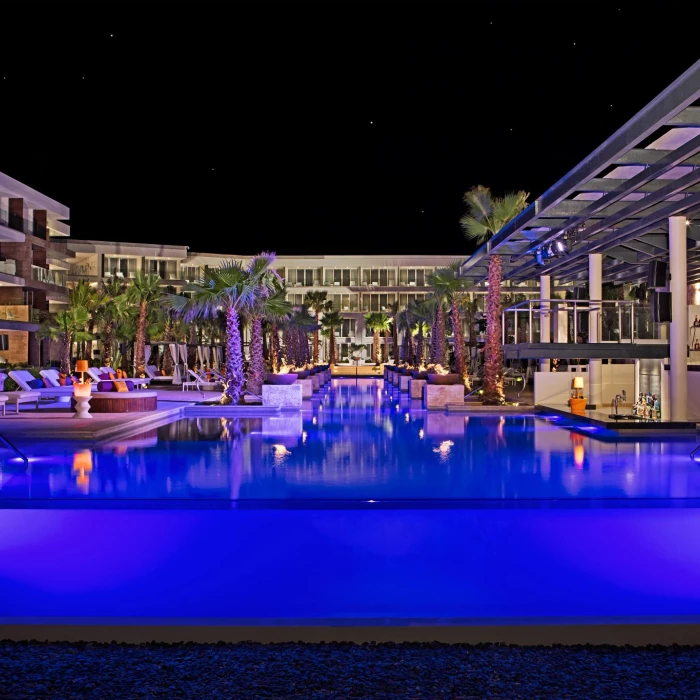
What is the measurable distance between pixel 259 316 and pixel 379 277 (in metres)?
56.5

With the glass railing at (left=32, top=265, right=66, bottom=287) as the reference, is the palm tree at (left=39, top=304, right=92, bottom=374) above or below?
below

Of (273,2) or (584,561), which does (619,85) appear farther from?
(584,561)

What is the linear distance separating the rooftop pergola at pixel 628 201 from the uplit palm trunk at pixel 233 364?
7.19 meters

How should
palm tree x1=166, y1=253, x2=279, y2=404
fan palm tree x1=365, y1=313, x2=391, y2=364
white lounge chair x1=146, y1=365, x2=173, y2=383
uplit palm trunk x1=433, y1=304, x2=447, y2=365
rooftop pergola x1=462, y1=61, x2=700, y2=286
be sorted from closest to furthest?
rooftop pergola x1=462, y1=61, x2=700, y2=286, palm tree x1=166, y1=253, x2=279, y2=404, white lounge chair x1=146, y1=365, x2=173, y2=383, uplit palm trunk x1=433, y1=304, x2=447, y2=365, fan palm tree x1=365, y1=313, x2=391, y2=364

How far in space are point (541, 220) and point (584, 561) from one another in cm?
1273

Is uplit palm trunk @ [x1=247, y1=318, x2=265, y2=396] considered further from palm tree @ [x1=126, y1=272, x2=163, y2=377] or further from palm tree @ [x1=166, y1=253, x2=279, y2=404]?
palm tree @ [x1=126, y1=272, x2=163, y2=377]

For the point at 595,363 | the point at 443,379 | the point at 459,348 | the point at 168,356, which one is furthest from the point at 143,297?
the point at 595,363

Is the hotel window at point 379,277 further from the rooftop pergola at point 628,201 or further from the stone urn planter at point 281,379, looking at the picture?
the stone urn planter at point 281,379

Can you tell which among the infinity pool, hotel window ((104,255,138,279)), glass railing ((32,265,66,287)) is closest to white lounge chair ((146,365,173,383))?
glass railing ((32,265,66,287))

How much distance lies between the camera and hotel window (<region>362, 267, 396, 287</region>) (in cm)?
7912

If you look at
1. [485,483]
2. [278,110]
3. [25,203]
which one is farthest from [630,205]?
[25,203]

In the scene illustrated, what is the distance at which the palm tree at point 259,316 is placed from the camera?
901 inches

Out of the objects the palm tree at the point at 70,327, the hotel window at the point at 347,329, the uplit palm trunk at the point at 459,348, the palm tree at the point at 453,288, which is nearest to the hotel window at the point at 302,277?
the hotel window at the point at 347,329

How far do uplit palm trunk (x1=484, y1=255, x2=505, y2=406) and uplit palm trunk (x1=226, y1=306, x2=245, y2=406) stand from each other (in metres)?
6.37
